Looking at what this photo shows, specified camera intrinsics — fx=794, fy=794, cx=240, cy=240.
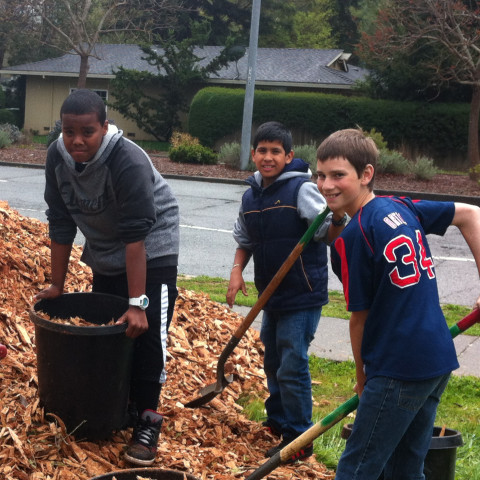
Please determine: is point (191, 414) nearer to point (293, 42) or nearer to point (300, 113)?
point (300, 113)

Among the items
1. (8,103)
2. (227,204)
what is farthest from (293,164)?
(8,103)

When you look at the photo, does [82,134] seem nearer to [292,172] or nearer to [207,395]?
[292,172]

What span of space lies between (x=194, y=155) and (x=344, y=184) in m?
21.2

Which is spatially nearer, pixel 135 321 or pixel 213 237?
pixel 135 321

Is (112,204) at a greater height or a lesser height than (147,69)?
lesser

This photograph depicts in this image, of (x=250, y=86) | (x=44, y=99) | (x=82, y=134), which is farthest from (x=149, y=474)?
(x=44, y=99)

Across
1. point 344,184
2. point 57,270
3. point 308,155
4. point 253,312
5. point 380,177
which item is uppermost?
point 344,184

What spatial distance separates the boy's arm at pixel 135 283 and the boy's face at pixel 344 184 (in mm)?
1028

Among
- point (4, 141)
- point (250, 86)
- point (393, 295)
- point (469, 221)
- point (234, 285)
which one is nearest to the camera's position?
point (393, 295)

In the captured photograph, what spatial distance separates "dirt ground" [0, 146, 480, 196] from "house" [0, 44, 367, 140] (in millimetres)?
11300

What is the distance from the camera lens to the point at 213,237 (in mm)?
11570

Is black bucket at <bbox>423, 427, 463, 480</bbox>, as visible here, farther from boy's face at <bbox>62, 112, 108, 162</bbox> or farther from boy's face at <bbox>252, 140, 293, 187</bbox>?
boy's face at <bbox>62, 112, 108, 162</bbox>

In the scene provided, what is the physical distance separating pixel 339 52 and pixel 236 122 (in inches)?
455

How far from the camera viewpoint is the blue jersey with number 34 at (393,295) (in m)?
2.68
